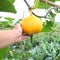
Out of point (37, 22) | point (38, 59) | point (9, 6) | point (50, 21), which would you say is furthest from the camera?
point (38, 59)

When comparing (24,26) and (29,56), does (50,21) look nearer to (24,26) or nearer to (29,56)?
(24,26)

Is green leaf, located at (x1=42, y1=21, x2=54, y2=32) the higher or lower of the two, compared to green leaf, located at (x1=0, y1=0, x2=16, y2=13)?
lower

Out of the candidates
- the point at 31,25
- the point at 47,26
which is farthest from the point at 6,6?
the point at 47,26

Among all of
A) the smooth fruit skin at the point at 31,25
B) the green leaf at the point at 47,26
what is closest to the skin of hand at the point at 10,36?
the smooth fruit skin at the point at 31,25

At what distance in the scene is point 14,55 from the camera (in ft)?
12.4

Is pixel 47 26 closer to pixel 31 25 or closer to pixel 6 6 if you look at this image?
pixel 6 6

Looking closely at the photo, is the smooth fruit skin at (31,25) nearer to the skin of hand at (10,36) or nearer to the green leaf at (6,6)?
the skin of hand at (10,36)

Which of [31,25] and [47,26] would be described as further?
[47,26]

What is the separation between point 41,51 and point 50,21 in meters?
2.98

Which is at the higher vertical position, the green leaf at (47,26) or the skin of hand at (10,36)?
the skin of hand at (10,36)

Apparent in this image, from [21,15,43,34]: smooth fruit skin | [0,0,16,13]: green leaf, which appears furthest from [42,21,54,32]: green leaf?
[21,15,43,34]: smooth fruit skin

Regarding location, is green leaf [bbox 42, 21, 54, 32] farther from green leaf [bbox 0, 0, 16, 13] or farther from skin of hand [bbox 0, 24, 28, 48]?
skin of hand [bbox 0, 24, 28, 48]

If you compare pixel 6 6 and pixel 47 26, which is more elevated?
pixel 6 6

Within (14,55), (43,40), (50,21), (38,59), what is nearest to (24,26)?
(50,21)
